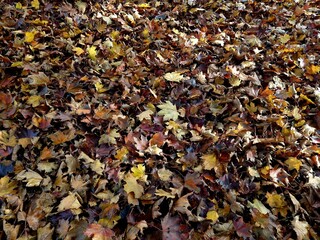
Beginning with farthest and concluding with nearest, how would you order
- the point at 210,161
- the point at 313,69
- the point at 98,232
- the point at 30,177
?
1. the point at 313,69
2. the point at 210,161
3. the point at 30,177
4. the point at 98,232

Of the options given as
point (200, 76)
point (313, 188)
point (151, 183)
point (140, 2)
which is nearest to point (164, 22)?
point (140, 2)

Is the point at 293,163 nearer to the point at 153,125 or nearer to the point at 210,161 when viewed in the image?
the point at 210,161

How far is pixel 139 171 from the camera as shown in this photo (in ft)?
6.68

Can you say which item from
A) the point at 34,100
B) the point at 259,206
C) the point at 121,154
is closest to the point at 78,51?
the point at 34,100

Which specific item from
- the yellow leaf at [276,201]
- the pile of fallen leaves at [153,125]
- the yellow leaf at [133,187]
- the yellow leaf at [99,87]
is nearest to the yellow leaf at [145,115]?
the pile of fallen leaves at [153,125]

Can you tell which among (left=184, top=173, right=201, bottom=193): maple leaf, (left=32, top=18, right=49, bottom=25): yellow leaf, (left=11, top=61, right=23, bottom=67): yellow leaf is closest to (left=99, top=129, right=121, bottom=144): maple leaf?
(left=184, top=173, right=201, bottom=193): maple leaf

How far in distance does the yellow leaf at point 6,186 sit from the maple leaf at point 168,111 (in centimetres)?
112

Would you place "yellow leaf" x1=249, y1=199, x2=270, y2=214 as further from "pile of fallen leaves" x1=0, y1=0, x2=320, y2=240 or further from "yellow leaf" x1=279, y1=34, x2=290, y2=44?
"yellow leaf" x1=279, y1=34, x2=290, y2=44

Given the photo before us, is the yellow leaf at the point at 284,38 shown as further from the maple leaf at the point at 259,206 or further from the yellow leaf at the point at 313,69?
the maple leaf at the point at 259,206

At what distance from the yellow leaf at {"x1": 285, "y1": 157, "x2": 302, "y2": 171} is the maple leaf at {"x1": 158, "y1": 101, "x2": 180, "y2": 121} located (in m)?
0.85

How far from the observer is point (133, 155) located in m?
2.12

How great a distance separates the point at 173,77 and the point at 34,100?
1135 mm

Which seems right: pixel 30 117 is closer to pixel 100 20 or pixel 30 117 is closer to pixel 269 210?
pixel 100 20

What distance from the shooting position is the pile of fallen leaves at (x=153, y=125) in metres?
1.88
